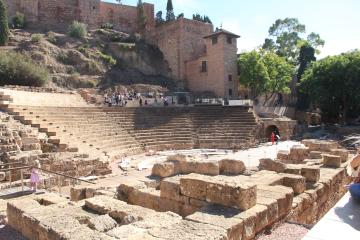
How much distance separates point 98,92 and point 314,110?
84.0ft

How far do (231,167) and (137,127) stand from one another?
14175mm

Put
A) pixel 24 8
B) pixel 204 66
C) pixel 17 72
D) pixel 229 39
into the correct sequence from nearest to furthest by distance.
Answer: pixel 17 72, pixel 229 39, pixel 204 66, pixel 24 8

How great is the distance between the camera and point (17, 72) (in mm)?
25562

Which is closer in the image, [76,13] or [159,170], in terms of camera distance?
[159,170]

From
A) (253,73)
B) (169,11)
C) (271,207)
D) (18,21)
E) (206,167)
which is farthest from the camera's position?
(169,11)

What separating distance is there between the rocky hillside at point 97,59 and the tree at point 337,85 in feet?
59.4

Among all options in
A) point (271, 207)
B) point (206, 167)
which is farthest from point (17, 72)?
point (271, 207)

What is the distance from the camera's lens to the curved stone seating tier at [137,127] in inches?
686

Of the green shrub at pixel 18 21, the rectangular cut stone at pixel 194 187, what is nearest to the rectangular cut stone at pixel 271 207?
the rectangular cut stone at pixel 194 187

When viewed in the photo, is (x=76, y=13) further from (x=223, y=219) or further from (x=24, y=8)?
(x=223, y=219)

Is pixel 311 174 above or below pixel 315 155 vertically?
above

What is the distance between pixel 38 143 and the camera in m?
13.9

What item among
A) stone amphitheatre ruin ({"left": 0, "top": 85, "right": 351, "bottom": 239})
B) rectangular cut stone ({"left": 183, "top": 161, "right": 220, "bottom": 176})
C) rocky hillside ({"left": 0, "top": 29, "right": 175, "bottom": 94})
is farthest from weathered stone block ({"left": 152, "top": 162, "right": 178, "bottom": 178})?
rocky hillside ({"left": 0, "top": 29, "right": 175, "bottom": 94})

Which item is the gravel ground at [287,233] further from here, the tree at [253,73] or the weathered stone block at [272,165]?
the tree at [253,73]
